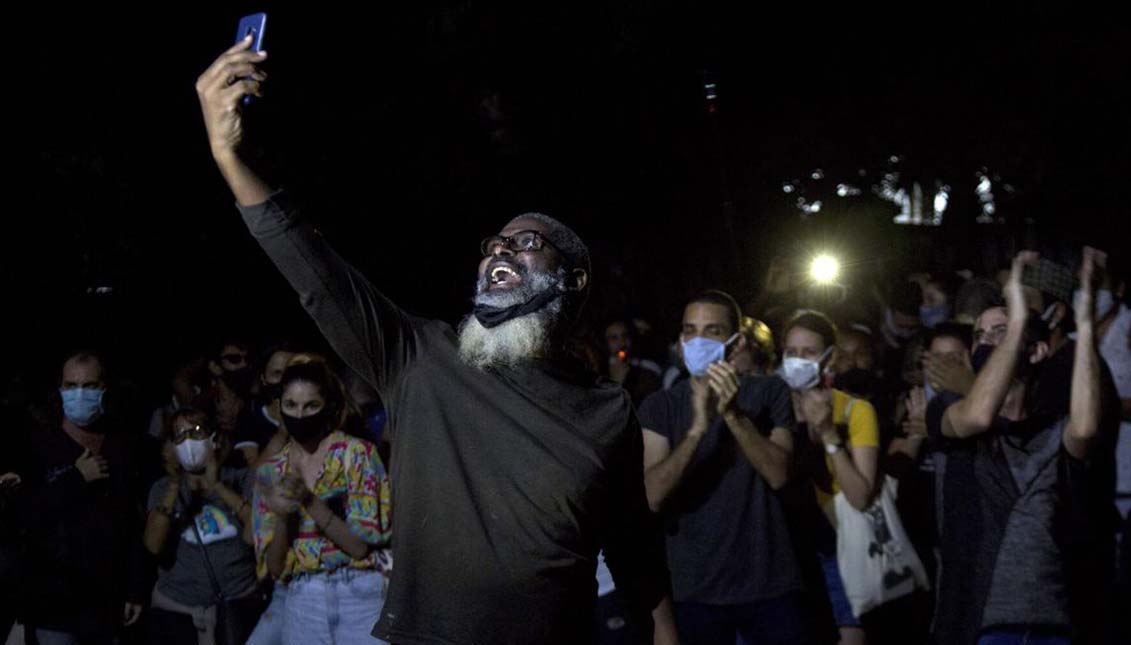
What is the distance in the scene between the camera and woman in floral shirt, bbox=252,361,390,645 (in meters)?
5.77

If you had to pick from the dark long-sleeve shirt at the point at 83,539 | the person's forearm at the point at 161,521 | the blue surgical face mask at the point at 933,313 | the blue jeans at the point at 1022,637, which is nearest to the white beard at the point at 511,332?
the blue jeans at the point at 1022,637

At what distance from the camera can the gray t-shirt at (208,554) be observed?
713cm

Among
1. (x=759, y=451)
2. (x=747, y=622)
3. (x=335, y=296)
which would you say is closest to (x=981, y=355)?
(x=759, y=451)

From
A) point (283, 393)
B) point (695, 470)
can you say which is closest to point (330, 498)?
point (283, 393)

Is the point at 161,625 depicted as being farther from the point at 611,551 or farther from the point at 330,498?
the point at 611,551

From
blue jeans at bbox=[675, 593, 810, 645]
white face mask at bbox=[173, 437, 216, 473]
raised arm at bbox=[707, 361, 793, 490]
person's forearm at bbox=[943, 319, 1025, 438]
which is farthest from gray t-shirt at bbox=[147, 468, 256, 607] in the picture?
person's forearm at bbox=[943, 319, 1025, 438]

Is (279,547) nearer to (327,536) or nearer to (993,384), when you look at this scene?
(327,536)

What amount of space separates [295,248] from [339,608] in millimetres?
3091

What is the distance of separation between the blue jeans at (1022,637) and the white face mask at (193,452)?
4.34 metres

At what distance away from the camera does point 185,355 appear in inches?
412

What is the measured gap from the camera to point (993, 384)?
17.4ft

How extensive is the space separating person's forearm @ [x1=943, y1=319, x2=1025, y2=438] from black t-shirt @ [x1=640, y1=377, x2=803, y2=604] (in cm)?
104

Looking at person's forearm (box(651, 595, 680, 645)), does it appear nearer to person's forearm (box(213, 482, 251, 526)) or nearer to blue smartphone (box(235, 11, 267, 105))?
blue smartphone (box(235, 11, 267, 105))

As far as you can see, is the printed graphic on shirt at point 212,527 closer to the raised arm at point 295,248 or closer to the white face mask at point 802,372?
the white face mask at point 802,372
